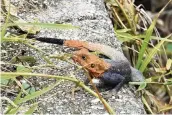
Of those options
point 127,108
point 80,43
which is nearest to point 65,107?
point 127,108

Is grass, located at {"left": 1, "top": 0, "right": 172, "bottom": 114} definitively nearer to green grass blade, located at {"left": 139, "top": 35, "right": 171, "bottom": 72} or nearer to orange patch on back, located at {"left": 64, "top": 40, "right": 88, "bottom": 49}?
green grass blade, located at {"left": 139, "top": 35, "right": 171, "bottom": 72}

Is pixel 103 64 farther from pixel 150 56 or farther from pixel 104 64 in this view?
pixel 150 56

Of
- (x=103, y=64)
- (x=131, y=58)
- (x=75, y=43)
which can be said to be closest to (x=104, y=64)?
(x=103, y=64)

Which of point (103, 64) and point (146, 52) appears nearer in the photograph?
point (103, 64)

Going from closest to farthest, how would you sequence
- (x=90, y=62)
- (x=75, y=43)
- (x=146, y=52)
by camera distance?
(x=90, y=62) < (x=75, y=43) < (x=146, y=52)

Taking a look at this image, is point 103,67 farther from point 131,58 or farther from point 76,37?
point 131,58

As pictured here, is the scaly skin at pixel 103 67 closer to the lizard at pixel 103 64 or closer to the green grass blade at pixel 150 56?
the lizard at pixel 103 64

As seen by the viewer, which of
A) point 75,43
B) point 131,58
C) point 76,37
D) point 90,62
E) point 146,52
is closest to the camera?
point 90,62

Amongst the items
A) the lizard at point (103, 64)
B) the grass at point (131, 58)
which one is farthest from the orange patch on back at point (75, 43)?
the grass at point (131, 58)

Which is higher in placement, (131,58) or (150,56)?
(150,56)
